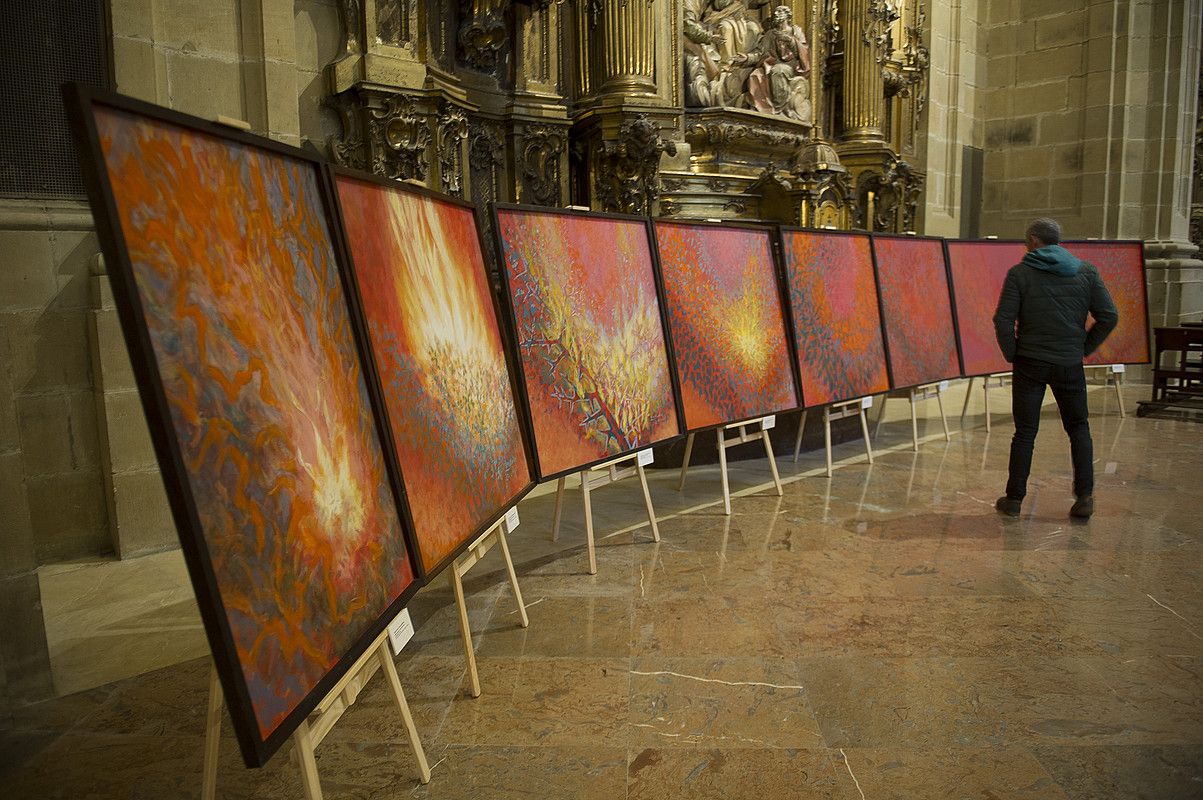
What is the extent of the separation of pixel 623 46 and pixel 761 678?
6461mm

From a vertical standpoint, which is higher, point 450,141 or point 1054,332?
point 450,141

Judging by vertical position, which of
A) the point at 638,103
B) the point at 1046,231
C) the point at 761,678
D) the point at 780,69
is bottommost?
the point at 761,678

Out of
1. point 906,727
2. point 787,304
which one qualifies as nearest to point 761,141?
point 787,304

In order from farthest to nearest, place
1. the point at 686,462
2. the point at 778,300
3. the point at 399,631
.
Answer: the point at 778,300, the point at 686,462, the point at 399,631

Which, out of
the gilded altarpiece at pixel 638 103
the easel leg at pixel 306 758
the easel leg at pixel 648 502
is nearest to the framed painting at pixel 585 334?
the easel leg at pixel 648 502

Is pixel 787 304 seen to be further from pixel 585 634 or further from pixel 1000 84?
pixel 1000 84

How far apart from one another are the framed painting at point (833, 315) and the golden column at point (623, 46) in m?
2.76

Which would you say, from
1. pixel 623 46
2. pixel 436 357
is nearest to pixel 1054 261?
pixel 436 357

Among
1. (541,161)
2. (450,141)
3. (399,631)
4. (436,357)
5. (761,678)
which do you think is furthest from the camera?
(541,161)

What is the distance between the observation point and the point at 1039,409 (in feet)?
16.4

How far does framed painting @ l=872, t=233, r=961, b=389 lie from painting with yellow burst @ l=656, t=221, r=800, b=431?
1448mm

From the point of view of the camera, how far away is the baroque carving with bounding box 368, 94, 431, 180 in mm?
5641

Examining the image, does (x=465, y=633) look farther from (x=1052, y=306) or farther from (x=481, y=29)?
(x=481, y=29)

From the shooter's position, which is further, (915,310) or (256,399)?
(915,310)
